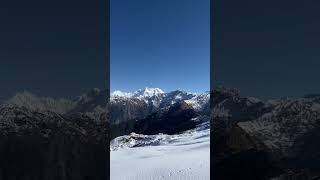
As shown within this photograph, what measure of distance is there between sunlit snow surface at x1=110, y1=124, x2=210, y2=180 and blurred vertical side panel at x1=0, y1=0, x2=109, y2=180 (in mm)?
11772

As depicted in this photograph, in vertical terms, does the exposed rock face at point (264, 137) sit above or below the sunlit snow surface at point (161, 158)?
above

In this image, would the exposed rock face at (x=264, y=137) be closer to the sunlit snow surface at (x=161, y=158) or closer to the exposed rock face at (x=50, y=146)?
the exposed rock face at (x=50, y=146)

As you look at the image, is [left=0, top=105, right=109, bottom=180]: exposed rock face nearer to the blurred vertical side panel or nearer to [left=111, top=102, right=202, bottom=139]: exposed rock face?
the blurred vertical side panel

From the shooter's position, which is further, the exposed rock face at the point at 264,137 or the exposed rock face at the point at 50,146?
the exposed rock face at the point at 264,137

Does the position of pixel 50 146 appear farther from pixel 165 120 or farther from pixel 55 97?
pixel 165 120

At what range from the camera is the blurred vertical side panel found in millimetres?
10227

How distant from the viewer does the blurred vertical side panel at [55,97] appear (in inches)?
403

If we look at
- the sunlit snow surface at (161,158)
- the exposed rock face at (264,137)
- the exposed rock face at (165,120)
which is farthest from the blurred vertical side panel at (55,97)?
the exposed rock face at (165,120)

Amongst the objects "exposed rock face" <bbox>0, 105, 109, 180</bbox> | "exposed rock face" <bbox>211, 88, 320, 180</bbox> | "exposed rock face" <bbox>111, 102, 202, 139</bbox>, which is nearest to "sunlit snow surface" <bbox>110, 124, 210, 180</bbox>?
"exposed rock face" <bbox>211, 88, 320, 180</bbox>

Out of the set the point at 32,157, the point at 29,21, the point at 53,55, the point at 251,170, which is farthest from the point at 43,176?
the point at 251,170

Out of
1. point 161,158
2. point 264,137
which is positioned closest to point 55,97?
point 264,137

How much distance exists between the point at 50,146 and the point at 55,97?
1.31 meters

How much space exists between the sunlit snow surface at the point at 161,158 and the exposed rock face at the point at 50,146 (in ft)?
37.9

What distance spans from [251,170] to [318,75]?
10.6 ft
